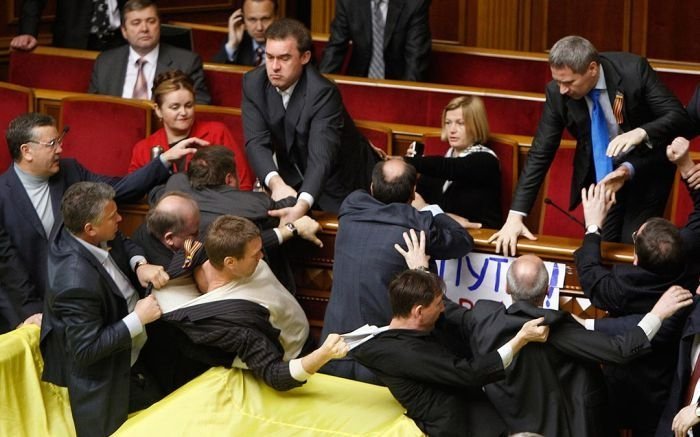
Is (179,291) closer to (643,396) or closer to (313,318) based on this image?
(313,318)

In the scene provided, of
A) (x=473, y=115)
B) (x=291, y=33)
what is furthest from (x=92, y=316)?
(x=473, y=115)

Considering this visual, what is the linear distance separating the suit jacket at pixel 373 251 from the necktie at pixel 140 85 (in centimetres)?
213

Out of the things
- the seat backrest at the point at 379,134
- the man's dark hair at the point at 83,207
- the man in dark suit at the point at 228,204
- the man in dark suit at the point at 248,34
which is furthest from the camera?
the man in dark suit at the point at 248,34

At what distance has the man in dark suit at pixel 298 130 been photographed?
471 cm

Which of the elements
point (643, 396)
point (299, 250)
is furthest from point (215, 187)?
point (643, 396)

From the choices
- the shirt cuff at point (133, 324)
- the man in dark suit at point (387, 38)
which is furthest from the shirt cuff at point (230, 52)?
the shirt cuff at point (133, 324)

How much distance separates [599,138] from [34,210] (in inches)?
76.1

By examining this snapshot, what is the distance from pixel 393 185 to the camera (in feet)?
13.5

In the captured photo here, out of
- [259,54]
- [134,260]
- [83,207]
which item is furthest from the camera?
[259,54]

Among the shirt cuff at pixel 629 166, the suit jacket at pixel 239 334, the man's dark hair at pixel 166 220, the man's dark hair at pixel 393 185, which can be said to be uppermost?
the shirt cuff at pixel 629 166

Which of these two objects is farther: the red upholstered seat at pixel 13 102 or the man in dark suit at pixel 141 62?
the man in dark suit at pixel 141 62

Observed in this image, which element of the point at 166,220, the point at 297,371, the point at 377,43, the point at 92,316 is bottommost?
the point at 297,371

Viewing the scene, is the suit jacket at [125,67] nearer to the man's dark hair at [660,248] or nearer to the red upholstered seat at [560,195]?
the red upholstered seat at [560,195]

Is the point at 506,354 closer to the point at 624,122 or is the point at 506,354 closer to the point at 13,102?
the point at 624,122
